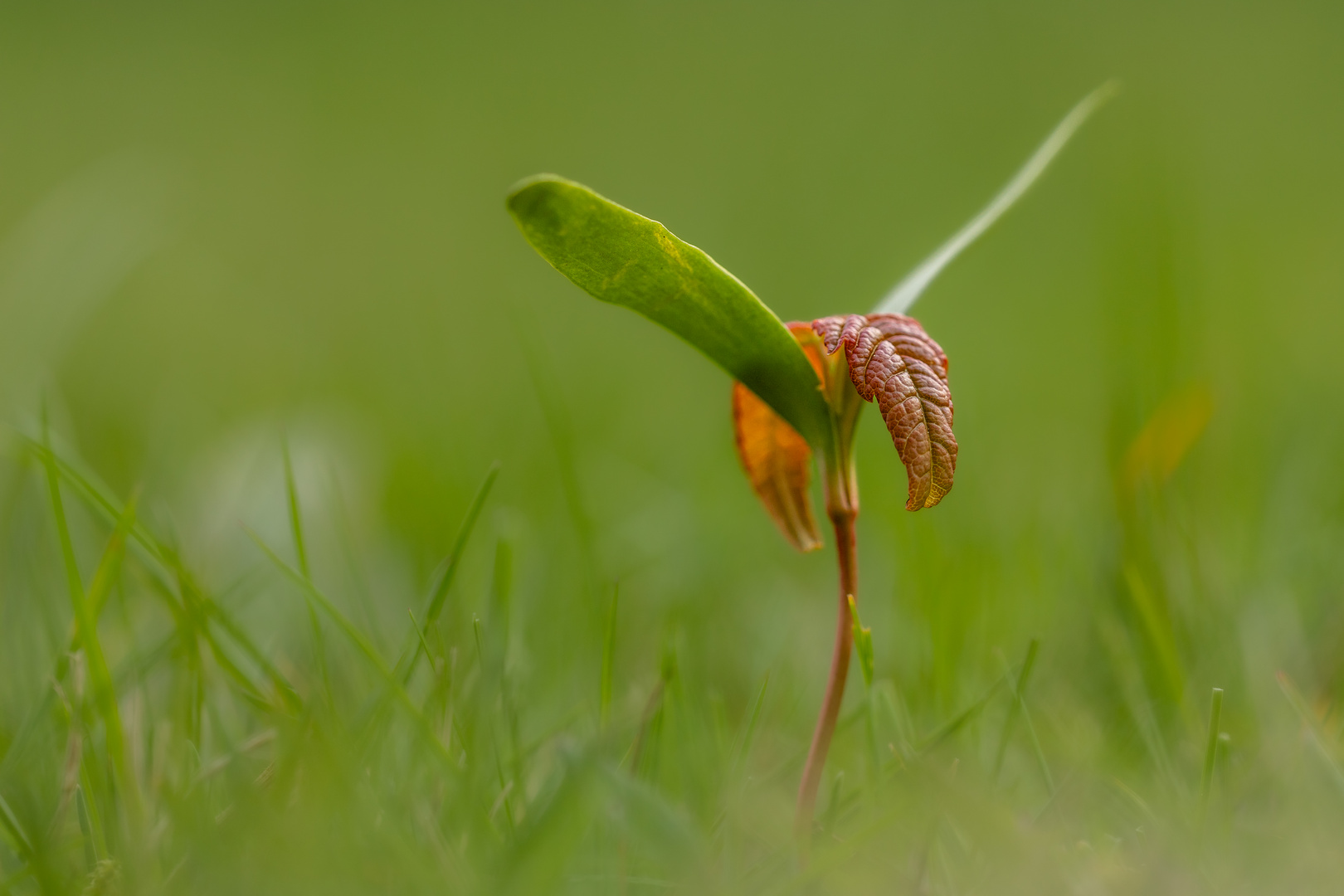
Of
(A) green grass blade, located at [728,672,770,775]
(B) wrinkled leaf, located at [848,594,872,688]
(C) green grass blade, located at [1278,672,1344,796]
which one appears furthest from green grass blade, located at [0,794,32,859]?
(C) green grass blade, located at [1278,672,1344,796]

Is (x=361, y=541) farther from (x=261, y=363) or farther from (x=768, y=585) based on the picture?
(x=261, y=363)

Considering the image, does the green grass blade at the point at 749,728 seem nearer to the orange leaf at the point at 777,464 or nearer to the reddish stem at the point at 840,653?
the reddish stem at the point at 840,653

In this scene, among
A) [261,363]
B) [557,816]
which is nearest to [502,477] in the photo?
[261,363]

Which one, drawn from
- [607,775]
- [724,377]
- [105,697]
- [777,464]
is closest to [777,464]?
[777,464]

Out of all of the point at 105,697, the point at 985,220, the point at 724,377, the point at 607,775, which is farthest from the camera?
the point at 724,377

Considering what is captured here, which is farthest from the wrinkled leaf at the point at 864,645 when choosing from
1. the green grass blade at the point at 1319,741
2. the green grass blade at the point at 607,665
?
the green grass blade at the point at 1319,741

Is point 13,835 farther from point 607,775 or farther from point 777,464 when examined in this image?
point 777,464

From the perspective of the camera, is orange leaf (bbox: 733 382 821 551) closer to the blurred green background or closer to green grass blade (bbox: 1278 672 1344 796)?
the blurred green background
